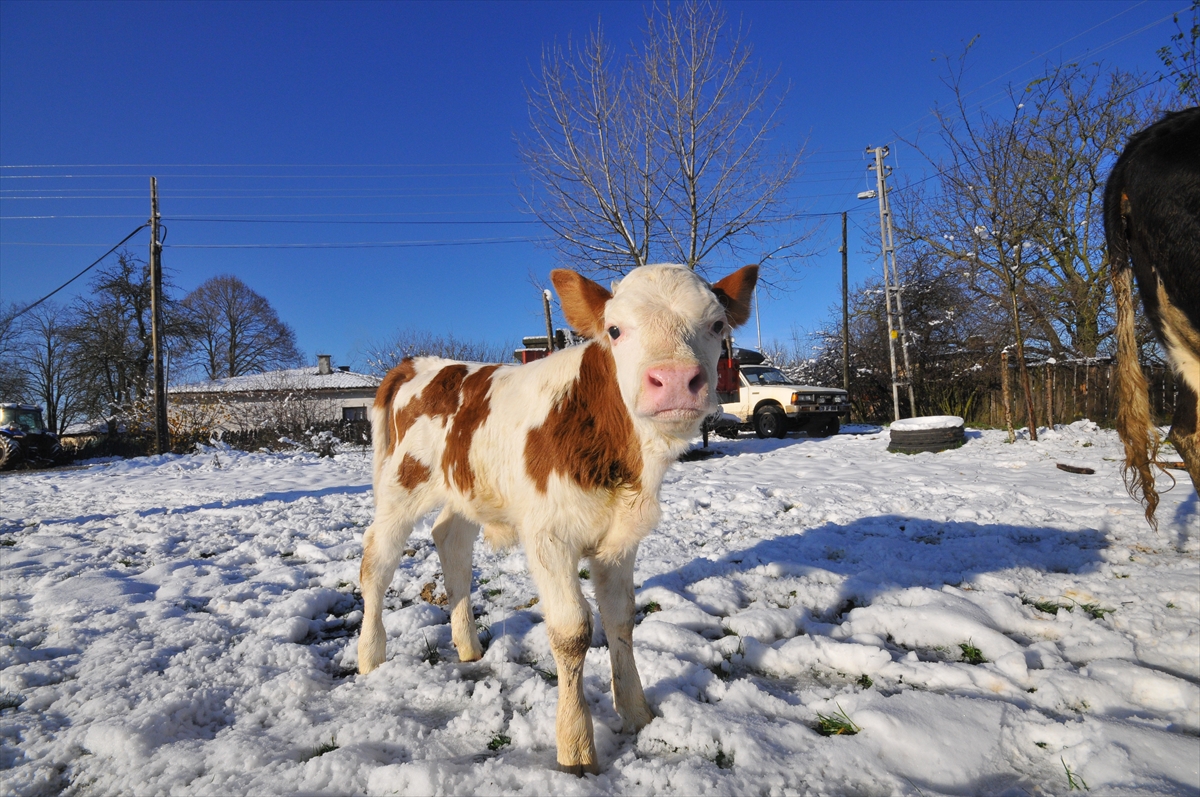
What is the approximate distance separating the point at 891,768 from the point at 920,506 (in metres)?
4.48

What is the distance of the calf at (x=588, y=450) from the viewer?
2.08 m

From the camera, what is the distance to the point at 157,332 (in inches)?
699

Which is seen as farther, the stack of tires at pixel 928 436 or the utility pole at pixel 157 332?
the utility pole at pixel 157 332

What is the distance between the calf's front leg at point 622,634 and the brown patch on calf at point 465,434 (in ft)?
2.67

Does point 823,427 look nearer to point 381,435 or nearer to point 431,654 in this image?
point 381,435

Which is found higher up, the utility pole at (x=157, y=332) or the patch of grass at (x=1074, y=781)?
the utility pole at (x=157, y=332)

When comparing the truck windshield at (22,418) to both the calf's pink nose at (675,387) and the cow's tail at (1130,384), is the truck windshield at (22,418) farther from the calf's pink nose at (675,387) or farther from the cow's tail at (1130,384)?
the cow's tail at (1130,384)

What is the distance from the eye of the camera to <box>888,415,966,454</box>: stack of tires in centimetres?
1027

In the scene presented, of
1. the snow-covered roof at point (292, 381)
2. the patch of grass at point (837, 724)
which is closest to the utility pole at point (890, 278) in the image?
the patch of grass at point (837, 724)

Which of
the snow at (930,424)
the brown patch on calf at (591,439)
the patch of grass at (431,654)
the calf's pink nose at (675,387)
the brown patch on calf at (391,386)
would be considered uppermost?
the brown patch on calf at (391,386)

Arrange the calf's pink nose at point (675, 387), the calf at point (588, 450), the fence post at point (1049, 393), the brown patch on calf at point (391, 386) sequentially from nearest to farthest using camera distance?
the calf's pink nose at point (675, 387) → the calf at point (588, 450) → the brown patch on calf at point (391, 386) → the fence post at point (1049, 393)

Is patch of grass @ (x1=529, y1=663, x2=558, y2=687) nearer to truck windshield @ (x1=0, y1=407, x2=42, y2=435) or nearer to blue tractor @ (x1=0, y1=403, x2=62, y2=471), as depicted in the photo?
blue tractor @ (x1=0, y1=403, x2=62, y2=471)

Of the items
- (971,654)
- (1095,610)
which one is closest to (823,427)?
(1095,610)

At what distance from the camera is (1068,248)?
1605cm
